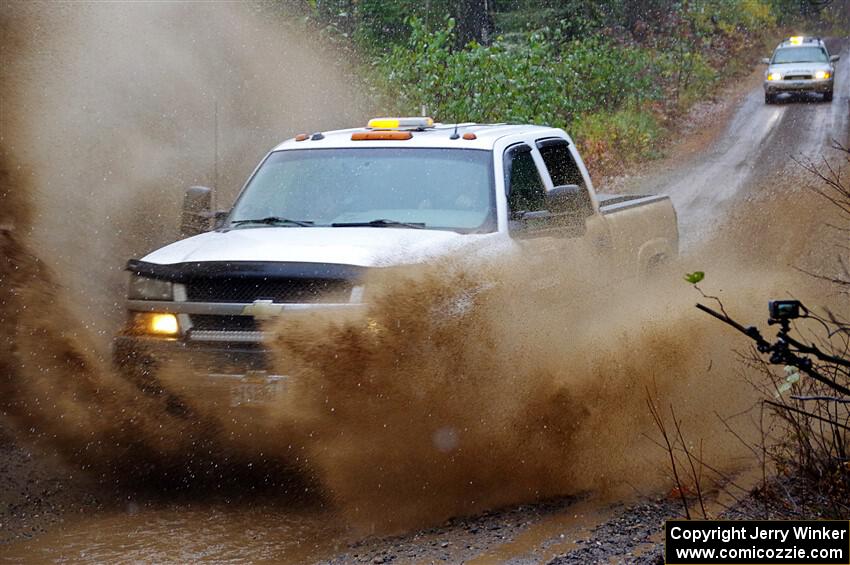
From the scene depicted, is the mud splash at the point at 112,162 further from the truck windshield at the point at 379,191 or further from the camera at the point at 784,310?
the camera at the point at 784,310

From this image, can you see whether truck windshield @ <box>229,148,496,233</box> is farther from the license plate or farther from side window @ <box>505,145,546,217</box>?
the license plate

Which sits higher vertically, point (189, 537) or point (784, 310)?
point (784, 310)

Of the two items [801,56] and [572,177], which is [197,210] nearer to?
[572,177]

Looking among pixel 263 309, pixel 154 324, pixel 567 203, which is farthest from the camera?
pixel 567 203

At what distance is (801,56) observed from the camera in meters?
31.3

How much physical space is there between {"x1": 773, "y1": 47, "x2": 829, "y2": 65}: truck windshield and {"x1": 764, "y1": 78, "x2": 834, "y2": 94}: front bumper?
2.93 feet

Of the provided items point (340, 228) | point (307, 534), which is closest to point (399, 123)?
point (340, 228)

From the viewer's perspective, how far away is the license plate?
5355 millimetres

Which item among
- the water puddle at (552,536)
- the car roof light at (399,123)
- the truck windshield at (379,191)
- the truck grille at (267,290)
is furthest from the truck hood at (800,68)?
the truck grille at (267,290)

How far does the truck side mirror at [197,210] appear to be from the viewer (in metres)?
7.18

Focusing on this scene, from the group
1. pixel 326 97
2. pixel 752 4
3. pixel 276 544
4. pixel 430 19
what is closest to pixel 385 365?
pixel 276 544

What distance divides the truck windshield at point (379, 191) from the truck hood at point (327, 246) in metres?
0.19

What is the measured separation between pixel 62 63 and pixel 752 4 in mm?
41382

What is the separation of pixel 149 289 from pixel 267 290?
2.60 ft
